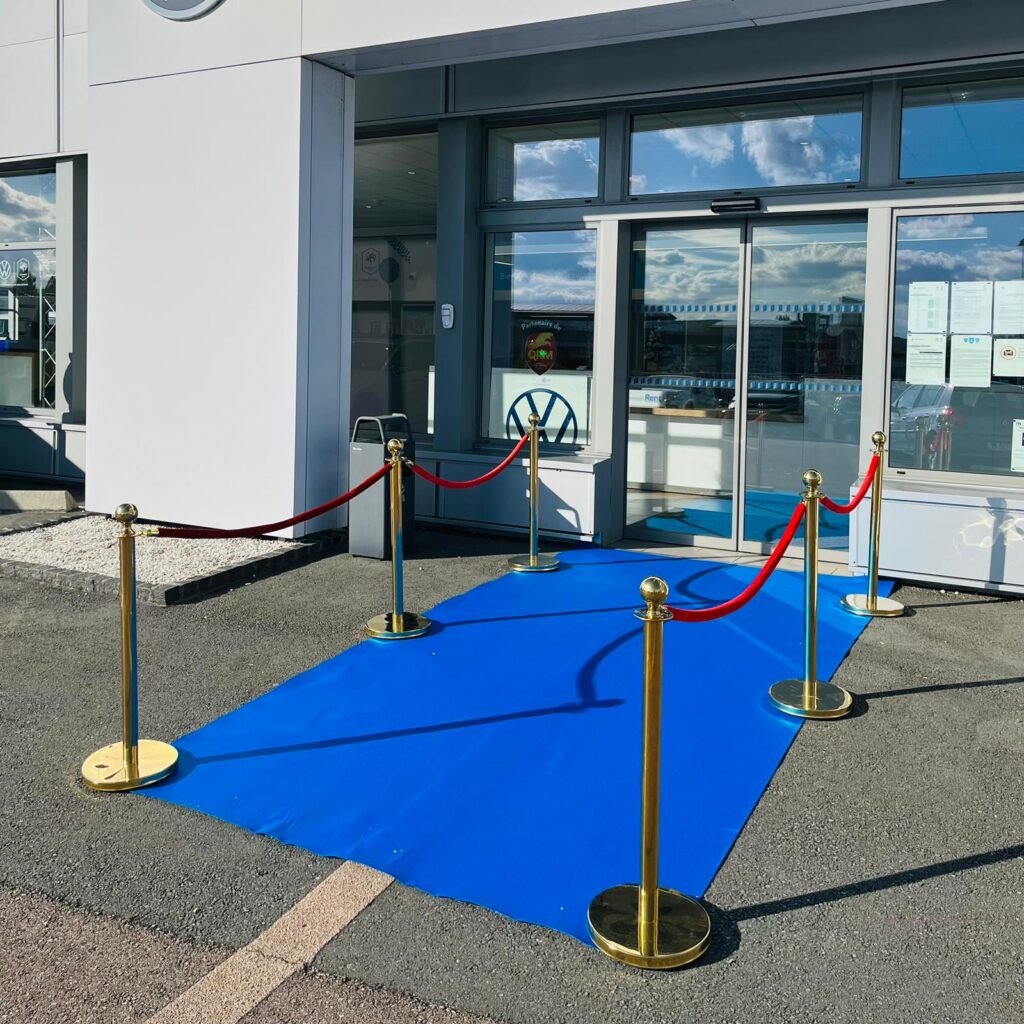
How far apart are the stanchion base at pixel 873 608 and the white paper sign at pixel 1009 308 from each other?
2.27 meters

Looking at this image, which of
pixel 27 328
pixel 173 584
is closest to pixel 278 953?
pixel 173 584

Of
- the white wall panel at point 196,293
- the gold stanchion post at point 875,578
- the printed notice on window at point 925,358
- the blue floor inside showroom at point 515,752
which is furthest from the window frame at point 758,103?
the blue floor inside showroom at point 515,752

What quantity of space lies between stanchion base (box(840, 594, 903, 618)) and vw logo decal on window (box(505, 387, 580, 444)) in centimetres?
322

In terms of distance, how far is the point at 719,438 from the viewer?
912 cm

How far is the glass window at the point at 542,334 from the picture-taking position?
31.3 feet

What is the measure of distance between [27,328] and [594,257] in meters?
7.30

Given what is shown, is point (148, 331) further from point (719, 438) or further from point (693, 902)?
point (693, 902)

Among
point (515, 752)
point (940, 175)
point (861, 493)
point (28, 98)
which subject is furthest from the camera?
point (28, 98)

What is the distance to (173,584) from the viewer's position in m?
Result: 7.17

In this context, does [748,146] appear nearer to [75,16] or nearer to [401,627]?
[401,627]

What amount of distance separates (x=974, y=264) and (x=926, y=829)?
17.4 feet

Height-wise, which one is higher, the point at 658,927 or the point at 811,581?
the point at 811,581

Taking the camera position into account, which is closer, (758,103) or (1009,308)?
(1009,308)

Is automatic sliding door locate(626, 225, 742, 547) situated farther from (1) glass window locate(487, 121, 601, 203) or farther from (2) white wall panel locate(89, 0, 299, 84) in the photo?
(2) white wall panel locate(89, 0, 299, 84)
